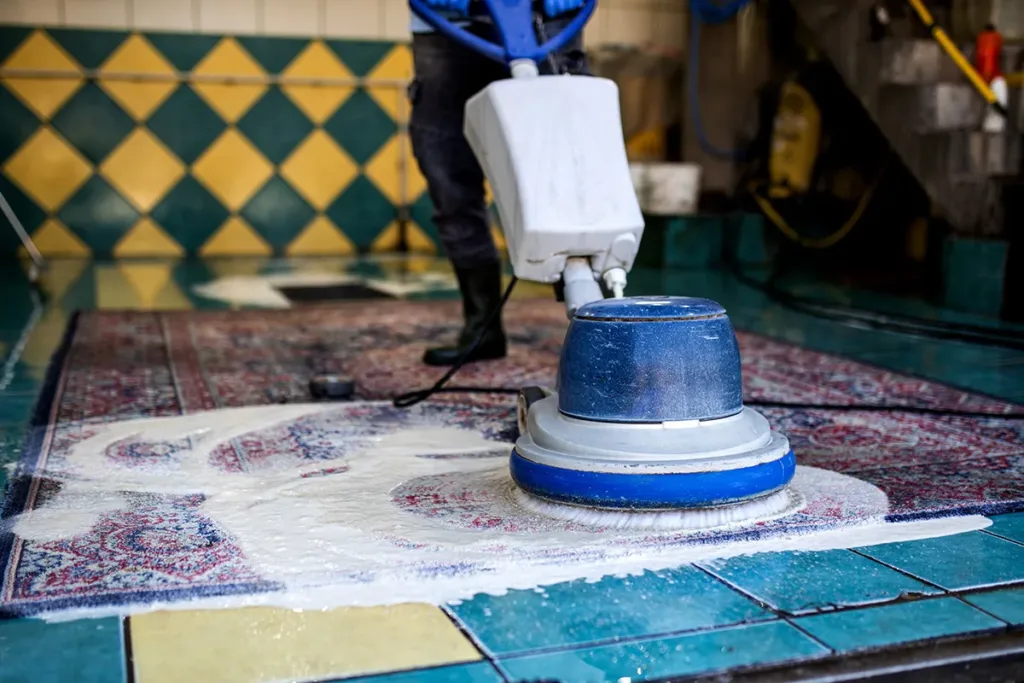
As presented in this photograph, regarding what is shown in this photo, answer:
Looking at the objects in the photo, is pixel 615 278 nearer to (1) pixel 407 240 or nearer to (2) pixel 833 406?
(2) pixel 833 406

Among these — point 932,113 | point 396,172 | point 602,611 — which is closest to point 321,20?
point 396,172

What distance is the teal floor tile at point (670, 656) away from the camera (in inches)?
33.0

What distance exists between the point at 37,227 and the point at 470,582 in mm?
4095

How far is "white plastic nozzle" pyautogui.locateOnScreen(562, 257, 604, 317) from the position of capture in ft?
4.46

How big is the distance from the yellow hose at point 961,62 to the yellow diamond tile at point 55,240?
3.35 metres

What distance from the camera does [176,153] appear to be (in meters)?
4.73

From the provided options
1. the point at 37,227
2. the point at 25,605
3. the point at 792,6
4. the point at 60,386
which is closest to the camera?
the point at 25,605

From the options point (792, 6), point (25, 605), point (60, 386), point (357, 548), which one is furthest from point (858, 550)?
point (792, 6)

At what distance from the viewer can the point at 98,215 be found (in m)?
4.64

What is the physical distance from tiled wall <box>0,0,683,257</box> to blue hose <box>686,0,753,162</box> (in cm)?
38

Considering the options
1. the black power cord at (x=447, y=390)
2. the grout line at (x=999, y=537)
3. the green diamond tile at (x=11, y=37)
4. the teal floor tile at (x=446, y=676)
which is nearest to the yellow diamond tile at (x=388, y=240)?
the green diamond tile at (x=11, y=37)

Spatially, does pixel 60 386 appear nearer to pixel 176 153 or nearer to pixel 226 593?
pixel 226 593

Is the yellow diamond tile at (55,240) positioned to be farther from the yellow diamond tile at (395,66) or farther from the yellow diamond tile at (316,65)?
the yellow diamond tile at (395,66)

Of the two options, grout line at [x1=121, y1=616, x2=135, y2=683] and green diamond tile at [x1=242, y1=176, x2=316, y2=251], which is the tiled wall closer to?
green diamond tile at [x1=242, y1=176, x2=316, y2=251]
